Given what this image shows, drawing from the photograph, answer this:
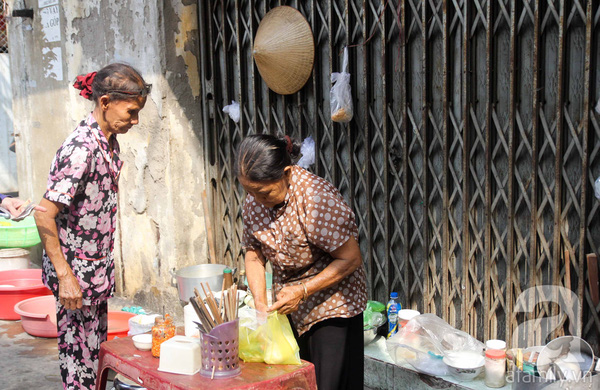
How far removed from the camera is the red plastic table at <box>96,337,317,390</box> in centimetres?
245

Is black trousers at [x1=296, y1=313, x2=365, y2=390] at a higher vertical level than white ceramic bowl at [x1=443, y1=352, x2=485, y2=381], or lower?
higher

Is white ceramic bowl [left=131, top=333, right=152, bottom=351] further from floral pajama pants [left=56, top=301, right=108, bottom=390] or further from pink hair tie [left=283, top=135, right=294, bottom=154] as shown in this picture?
pink hair tie [left=283, top=135, right=294, bottom=154]

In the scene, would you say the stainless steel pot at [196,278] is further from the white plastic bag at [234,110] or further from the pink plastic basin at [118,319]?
the white plastic bag at [234,110]

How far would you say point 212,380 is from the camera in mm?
2482

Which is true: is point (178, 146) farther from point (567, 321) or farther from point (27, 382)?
point (567, 321)

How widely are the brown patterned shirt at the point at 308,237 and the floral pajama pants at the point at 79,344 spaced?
1.04 metres

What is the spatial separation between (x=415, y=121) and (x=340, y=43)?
0.78 m

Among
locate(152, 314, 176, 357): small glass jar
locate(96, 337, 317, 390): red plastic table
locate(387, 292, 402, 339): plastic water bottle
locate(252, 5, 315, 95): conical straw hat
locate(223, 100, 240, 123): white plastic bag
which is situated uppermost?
locate(252, 5, 315, 95): conical straw hat

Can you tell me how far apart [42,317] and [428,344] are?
2.92 meters

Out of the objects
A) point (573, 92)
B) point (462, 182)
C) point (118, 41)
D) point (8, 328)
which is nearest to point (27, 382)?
point (8, 328)

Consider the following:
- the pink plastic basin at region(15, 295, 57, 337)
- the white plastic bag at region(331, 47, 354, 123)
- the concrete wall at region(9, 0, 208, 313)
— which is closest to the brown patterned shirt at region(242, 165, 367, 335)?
the white plastic bag at region(331, 47, 354, 123)

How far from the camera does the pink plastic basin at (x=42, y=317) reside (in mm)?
4945

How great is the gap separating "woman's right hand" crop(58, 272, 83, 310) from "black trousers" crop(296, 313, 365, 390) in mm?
1131

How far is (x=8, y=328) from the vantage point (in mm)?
5445
